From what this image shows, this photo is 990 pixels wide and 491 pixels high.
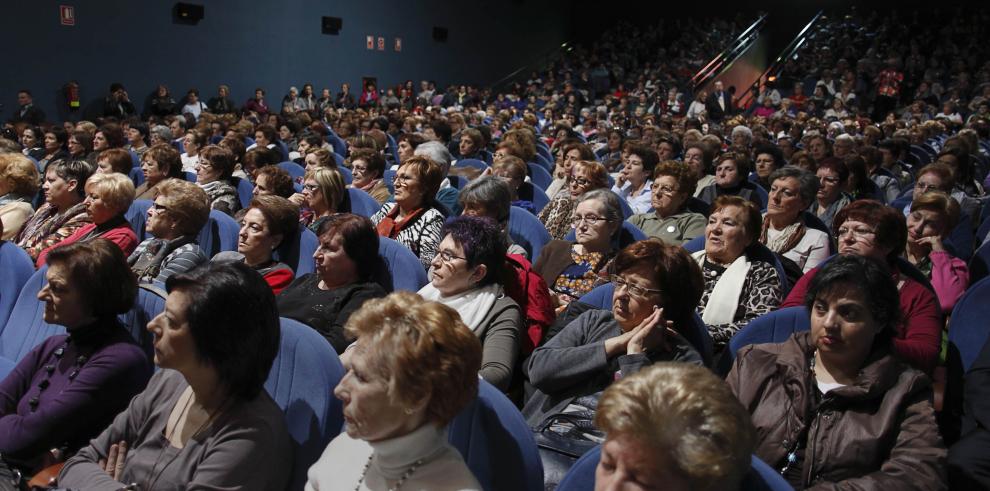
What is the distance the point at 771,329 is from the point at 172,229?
2.49m

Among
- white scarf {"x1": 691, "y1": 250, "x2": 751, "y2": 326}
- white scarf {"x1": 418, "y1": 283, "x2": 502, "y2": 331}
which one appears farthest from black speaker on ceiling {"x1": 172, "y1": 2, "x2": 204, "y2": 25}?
white scarf {"x1": 691, "y1": 250, "x2": 751, "y2": 326}

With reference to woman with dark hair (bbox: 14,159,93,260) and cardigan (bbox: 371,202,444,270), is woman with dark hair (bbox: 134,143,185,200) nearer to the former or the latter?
woman with dark hair (bbox: 14,159,93,260)

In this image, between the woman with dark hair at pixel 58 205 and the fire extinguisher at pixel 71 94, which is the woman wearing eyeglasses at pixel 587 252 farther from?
the fire extinguisher at pixel 71 94

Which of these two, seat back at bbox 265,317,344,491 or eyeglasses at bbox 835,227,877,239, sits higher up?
eyeglasses at bbox 835,227,877,239

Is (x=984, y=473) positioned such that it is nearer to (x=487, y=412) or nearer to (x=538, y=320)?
(x=487, y=412)

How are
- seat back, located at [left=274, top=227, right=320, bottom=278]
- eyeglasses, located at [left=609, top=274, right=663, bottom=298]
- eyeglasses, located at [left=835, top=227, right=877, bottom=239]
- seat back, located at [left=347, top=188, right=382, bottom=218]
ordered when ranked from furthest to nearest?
seat back, located at [left=347, top=188, right=382, bottom=218] → seat back, located at [left=274, top=227, right=320, bottom=278] → eyeglasses, located at [left=835, top=227, right=877, bottom=239] → eyeglasses, located at [left=609, top=274, right=663, bottom=298]

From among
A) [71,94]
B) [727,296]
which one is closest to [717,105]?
[71,94]

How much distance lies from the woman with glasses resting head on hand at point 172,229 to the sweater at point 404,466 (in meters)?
1.89

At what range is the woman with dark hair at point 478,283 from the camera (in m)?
2.54

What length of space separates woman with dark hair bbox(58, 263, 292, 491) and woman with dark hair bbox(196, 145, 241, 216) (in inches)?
122

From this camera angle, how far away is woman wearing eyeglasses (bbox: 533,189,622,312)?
335 centimetres

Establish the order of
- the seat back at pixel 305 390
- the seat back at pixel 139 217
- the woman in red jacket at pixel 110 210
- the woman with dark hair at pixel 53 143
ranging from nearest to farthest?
1. the seat back at pixel 305 390
2. the woman in red jacket at pixel 110 210
3. the seat back at pixel 139 217
4. the woman with dark hair at pixel 53 143

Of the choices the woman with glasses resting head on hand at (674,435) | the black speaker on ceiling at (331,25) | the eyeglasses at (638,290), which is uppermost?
the black speaker on ceiling at (331,25)

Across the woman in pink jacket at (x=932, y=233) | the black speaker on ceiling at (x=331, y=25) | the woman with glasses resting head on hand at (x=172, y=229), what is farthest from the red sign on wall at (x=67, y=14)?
the woman in pink jacket at (x=932, y=233)
